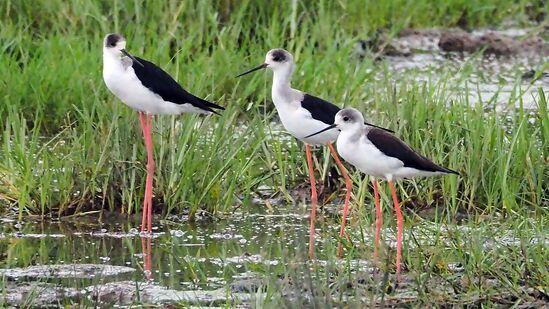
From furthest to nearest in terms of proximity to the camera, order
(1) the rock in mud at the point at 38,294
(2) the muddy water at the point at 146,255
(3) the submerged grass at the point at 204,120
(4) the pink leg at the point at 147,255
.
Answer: (3) the submerged grass at the point at 204,120 < (4) the pink leg at the point at 147,255 < (2) the muddy water at the point at 146,255 < (1) the rock in mud at the point at 38,294

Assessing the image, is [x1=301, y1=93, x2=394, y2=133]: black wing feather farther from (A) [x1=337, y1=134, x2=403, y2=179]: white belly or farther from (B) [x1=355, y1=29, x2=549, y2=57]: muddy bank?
(B) [x1=355, y1=29, x2=549, y2=57]: muddy bank

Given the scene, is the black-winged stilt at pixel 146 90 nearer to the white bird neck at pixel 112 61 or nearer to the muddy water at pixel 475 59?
the white bird neck at pixel 112 61

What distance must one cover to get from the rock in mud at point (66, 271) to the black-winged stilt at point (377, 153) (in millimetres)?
1093

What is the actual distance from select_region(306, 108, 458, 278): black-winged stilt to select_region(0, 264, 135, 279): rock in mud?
3.59 ft

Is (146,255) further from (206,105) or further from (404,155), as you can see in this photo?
(404,155)

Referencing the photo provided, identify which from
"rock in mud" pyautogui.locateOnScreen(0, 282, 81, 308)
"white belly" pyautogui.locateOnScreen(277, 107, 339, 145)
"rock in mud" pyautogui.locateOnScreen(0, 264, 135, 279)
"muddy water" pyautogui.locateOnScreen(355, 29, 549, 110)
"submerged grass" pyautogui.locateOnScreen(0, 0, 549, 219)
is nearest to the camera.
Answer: "rock in mud" pyautogui.locateOnScreen(0, 282, 81, 308)

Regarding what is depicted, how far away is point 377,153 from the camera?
589cm

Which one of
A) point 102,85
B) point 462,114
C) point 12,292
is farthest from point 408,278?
point 102,85

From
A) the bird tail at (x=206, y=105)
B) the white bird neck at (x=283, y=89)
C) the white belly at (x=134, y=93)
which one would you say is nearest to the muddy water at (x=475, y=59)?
the white bird neck at (x=283, y=89)

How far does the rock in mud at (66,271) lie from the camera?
570cm

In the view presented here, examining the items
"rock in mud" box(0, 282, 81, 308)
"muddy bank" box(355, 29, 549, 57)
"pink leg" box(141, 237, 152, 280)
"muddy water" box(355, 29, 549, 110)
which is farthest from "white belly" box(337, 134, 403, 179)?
"muddy bank" box(355, 29, 549, 57)

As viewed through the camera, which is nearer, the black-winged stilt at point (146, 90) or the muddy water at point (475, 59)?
the black-winged stilt at point (146, 90)

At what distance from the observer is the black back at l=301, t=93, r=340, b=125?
6551 mm

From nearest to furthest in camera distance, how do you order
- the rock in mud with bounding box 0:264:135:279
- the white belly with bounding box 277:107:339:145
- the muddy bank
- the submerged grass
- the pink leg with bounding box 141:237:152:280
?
the rock in mud with bounding box 0:264:135:279
the pink leg with bounding box 141:237:152:280
the white belly with bounding box 277:107:339:145
the submerged grass
the muddy bank
